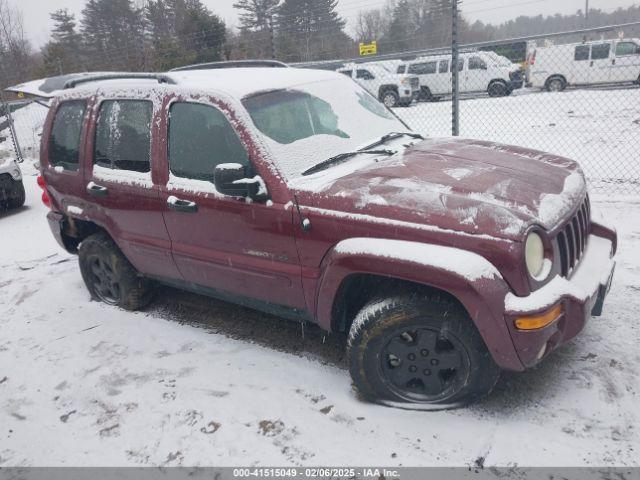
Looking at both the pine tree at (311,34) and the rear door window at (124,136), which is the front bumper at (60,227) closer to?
the rear door window at (124,136)

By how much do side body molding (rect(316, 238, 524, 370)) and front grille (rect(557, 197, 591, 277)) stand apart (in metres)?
0.52

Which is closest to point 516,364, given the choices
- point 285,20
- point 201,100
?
point 201,100

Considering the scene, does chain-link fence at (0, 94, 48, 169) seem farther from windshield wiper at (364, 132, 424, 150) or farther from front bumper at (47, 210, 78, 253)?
windshield wiper at (364, 132, 424, 150)

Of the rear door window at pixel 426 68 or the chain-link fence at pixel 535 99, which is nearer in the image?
the chain-link fence at pixel 535 99

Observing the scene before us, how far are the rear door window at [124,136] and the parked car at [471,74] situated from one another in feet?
50.2

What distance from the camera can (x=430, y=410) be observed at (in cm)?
279

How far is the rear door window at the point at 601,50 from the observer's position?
1638 centimetres

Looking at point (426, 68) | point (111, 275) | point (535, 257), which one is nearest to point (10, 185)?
point (111, 275)

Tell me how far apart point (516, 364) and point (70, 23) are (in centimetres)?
4758

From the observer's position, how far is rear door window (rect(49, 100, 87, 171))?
3984 millimetres

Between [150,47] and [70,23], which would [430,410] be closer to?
[150,47]

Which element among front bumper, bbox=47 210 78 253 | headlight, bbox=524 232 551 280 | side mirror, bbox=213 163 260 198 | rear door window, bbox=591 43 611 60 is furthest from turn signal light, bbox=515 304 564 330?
rear door window, bbox=591 43 611 60

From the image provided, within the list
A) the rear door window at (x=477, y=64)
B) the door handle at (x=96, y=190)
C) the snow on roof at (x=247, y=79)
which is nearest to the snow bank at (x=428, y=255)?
the snow on roof at (x=247, y=79)

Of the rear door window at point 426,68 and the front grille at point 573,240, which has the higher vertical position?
the rear door window at point 426,68
